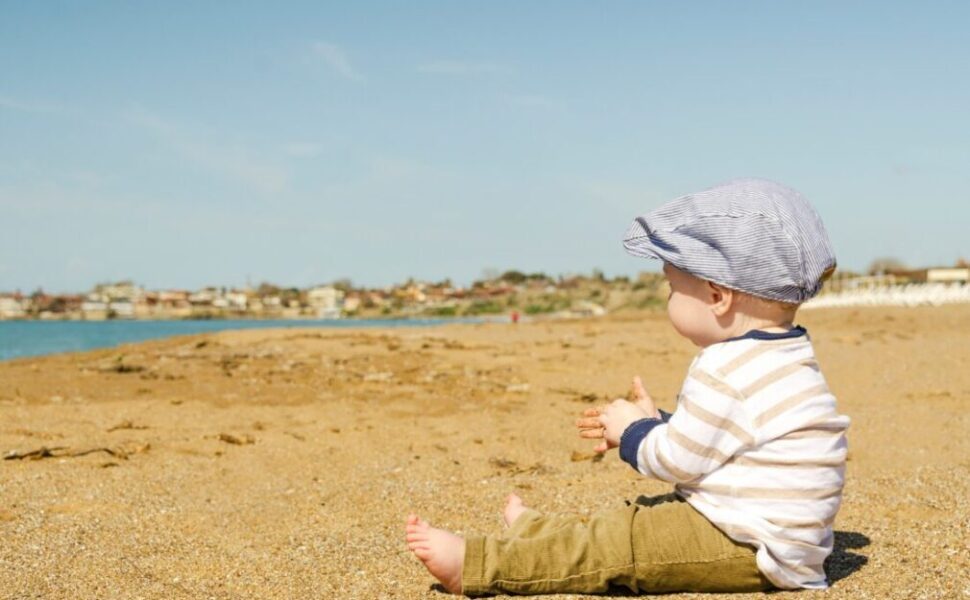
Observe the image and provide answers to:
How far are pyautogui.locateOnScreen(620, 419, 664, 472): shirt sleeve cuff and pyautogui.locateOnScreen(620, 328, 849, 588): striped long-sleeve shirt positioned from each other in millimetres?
89

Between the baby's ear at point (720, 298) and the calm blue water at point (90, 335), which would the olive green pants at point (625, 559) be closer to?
the baby's ear at point (720, 298)

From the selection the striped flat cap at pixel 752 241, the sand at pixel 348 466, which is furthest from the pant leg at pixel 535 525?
the striped flat cap at pixel 752 241

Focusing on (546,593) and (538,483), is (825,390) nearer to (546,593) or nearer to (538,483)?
(546,593)

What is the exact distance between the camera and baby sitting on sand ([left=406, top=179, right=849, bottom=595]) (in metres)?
2.10

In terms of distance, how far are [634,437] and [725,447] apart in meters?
0.27

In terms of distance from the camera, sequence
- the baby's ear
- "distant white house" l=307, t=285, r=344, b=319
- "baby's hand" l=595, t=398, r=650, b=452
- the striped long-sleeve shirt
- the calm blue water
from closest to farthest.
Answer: the striped long-sleeve shirt < the baby's ear < "baby's hand" l=595, t=398, r=650, b=452 < the calm blue water < "distant white house" l=307, t=285, r=344, b=319

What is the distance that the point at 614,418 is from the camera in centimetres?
239

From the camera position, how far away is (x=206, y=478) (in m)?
3.88

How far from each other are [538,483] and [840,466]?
5.41 ft

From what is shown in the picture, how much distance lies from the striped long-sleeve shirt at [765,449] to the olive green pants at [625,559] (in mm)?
65

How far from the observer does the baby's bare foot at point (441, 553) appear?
2.26m

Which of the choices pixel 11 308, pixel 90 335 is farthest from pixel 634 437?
pixel 11 308

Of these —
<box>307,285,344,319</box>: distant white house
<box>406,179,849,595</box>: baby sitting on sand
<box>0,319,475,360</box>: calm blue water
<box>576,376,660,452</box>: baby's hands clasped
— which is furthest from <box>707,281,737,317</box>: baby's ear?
<box>307,285,344,319</box>: distant white house

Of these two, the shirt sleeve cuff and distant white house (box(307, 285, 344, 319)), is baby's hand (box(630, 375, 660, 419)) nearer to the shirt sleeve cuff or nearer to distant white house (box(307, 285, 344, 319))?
the shirt sleeve cuff
